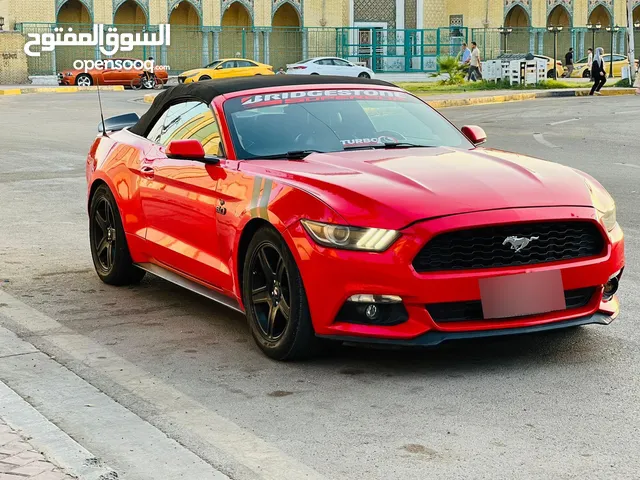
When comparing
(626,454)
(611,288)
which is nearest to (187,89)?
(611,288)

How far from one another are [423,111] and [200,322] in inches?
76.9

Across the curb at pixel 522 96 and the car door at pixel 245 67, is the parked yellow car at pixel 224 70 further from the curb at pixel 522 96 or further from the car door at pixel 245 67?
the curb at pixel 522 96

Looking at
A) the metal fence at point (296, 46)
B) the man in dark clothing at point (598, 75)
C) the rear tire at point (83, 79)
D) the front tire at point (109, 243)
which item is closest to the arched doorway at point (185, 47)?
the metal fence at point (296, 46)

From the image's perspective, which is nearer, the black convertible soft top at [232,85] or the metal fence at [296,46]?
the black convertible soft top at [232,85]

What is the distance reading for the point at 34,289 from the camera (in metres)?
8.45

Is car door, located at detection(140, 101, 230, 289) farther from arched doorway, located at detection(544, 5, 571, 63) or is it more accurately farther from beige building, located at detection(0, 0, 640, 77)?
arched doorway, located at detection(544, 5, 571, 63)

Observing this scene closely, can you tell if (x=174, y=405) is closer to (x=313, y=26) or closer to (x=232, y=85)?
(x=232, y=85)

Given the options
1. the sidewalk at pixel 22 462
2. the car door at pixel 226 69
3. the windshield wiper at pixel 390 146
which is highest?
the car door at pixel 226 69

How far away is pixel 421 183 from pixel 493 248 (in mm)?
508

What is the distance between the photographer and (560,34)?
79688 millimetres

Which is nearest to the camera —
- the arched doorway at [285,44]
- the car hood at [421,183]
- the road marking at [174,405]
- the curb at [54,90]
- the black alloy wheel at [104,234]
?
the road marking at [174,405]

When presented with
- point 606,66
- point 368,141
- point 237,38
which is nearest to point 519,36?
point 606,66

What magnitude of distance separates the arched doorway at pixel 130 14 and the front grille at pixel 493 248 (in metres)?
62.0

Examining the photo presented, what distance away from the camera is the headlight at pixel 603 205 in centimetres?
625
